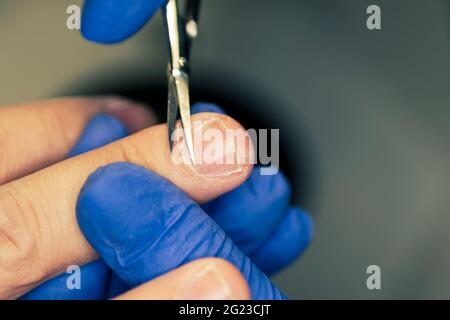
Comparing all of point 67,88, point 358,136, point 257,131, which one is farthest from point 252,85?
point 67,88

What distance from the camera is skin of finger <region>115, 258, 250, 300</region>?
1.63ft

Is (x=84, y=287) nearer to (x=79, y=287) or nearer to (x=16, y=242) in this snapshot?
(x=79, y=287)

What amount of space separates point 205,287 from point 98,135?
14.0 inches

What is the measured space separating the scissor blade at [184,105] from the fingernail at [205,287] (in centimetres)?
14

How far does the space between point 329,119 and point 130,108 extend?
1.30 ft

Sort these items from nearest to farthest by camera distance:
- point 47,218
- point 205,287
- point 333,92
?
1. point 205,287
2. point 47,218
3. point 333,92

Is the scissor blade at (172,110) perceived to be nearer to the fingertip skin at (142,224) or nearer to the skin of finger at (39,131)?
the fingertip skin at (142,224)

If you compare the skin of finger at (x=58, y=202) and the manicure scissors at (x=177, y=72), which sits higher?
the manicure scissors at (x=177, y=72)

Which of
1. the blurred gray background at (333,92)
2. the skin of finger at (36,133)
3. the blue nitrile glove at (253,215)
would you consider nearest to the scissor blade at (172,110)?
the blue nitrile glove at (253,215)

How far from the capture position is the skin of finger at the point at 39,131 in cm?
73

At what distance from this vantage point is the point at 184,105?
604mm

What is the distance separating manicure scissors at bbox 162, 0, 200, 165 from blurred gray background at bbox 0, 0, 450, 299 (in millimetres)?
398

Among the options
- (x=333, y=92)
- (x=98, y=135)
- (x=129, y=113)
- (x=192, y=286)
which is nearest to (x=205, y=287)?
(x=192, y=286)
